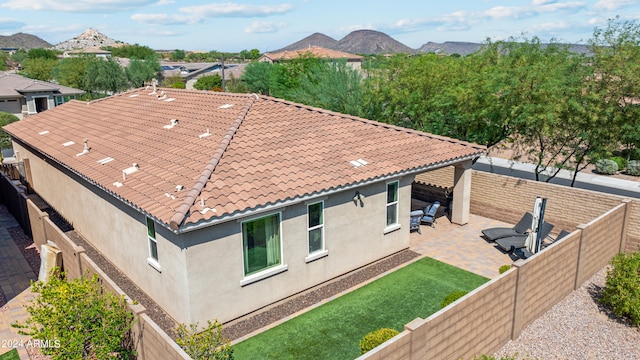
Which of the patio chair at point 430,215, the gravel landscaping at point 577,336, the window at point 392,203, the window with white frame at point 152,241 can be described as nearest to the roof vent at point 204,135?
the window with white frame at point 152,241

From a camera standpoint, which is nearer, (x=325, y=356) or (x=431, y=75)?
(x=325, y=356)

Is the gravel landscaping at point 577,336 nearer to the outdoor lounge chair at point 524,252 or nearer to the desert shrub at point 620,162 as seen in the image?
the outdoor lounge chair at point 524,252

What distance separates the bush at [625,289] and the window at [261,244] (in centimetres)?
823

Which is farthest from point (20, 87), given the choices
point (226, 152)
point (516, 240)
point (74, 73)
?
point (516, 240)

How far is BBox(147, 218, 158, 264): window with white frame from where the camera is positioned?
12.0 meters

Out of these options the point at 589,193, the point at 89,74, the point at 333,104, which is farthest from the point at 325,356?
the point at 89,74

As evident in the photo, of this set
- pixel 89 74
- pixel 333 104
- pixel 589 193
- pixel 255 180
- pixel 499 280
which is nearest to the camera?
pixel 499 280

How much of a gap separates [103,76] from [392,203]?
69719 mm

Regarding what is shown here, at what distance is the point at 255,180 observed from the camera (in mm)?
11984

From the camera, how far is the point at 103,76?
238ft

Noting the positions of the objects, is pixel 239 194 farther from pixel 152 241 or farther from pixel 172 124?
pixel 172 124

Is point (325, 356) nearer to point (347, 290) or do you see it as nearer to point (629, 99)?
point (347, 290)

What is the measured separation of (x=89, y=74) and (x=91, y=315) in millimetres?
74617

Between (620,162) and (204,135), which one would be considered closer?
(204,135)
